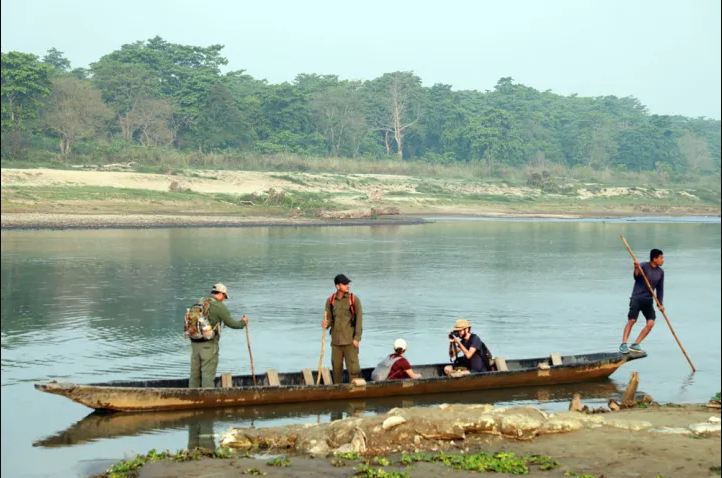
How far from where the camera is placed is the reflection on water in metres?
12.8

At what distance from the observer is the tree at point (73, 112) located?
6694cm

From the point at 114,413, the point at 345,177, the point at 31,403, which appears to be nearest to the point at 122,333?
the point at 31,403

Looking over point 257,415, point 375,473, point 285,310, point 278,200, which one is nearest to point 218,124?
point 278,200

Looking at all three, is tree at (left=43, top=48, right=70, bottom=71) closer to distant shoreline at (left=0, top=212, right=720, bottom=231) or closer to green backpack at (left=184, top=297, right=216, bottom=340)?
distant shoreline at (left=0, top=212, right=720, bottom=231)

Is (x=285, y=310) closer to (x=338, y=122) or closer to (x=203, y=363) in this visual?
(x=203, y=363)

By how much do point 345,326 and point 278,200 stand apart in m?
42.0

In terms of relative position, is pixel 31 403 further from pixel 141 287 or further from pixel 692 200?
pixel 692 200

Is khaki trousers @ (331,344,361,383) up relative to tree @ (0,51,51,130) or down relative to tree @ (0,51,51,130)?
down

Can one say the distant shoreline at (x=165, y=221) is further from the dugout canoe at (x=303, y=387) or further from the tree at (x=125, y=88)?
A: the dugout canoe at (x=303, y=387)

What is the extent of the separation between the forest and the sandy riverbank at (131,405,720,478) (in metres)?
46.6

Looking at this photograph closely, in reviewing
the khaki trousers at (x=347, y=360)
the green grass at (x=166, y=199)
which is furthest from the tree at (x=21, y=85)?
the khaki trousers at (x=347, y=360)

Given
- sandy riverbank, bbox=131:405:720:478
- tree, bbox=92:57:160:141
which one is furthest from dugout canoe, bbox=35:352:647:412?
tree, bbox=92:57:160:141

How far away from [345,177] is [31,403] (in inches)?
2055

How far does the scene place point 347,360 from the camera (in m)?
14.6
